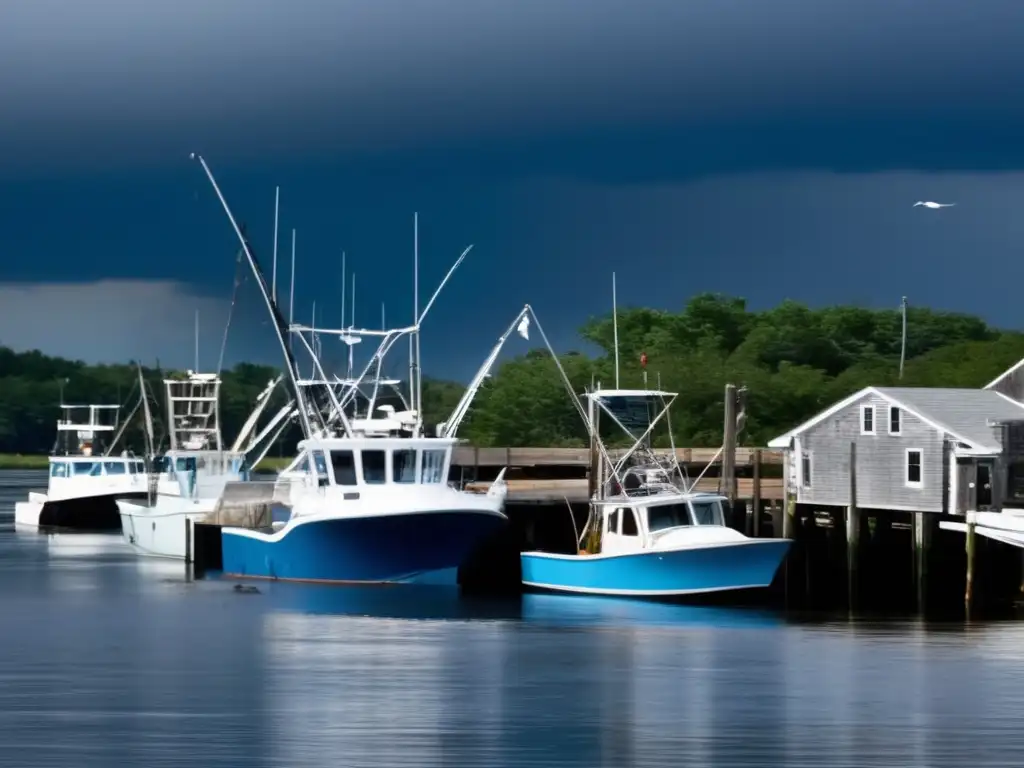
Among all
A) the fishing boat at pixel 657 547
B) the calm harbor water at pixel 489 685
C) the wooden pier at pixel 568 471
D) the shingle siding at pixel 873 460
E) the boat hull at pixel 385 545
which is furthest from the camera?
the wooden pier at pixel 568 471

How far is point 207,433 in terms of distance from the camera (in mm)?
86688

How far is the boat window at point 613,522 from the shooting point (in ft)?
170

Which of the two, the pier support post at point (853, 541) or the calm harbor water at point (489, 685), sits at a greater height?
the pier support post at point (853, 541)

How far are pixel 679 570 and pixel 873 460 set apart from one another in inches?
277

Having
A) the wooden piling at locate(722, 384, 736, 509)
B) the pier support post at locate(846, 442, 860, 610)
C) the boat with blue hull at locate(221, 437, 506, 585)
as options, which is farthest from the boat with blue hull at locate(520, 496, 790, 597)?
the wooden piling at locate(722, 384, 736, 509)

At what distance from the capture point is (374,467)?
55938 mm

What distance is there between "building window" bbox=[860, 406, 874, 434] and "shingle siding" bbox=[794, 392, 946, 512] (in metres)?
0.11

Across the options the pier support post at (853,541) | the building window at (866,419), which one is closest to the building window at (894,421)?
the building window at (866,419)

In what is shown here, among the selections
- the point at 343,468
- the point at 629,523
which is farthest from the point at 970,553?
the point at 343,468

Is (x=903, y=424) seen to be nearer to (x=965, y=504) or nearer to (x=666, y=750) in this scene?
(x=965, y=504)

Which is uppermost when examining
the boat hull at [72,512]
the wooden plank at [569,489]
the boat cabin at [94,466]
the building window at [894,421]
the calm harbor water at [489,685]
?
the building window at [894,421]

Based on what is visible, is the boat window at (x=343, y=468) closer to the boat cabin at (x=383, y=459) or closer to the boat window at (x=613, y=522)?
the boat cabin at (x=383, y=459)

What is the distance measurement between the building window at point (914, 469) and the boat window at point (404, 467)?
43.2 feet

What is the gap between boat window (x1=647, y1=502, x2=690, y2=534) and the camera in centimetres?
5069
